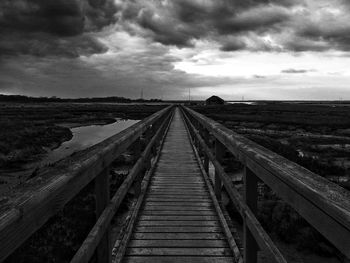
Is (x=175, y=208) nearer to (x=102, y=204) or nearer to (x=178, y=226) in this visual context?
(x=178, y=226)

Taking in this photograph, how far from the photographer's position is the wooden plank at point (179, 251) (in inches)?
125

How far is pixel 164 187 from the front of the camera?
223 inches

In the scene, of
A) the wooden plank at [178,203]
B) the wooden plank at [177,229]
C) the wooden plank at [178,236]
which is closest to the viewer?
the wooden plank at [178,236]

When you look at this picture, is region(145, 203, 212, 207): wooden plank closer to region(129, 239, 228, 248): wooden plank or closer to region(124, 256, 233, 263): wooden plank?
region(129, 239, 228, 248): wooden plank

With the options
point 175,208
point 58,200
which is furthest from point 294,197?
point 175,208

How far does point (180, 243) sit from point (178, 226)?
1.55ft

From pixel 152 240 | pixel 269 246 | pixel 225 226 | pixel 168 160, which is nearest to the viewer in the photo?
pixel 269 246

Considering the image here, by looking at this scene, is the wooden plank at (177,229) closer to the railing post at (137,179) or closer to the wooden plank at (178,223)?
the wooden plank at (178,223)

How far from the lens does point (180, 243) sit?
3.42 meters

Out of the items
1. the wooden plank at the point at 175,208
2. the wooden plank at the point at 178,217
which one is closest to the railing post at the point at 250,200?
the wooden plank at the point at 178,217

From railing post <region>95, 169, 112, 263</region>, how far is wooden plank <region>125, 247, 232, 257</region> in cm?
77

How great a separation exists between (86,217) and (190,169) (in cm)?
266

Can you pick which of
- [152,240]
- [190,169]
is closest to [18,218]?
[152,240]

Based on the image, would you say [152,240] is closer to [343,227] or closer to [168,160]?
[343,227]
